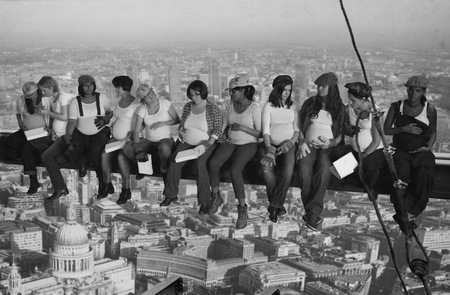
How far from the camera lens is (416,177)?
355 centimetres

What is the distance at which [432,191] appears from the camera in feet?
12.5

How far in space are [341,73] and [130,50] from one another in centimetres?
204

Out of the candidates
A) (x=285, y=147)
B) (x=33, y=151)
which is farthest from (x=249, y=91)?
(x=33, y=151)

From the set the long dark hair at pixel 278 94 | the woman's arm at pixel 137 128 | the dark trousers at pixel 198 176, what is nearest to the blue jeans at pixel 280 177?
the long dark hair at pixel 278 94

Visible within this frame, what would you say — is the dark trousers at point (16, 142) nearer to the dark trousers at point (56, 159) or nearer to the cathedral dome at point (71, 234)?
the dark trousers at point (56, 159)

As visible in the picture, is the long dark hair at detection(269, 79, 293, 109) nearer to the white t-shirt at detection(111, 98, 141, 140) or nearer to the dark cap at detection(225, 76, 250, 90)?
the dark cap at detection(225, 76, 250, 90)

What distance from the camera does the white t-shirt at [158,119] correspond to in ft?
13.5

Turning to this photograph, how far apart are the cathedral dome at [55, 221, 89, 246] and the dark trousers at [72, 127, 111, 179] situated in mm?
1624

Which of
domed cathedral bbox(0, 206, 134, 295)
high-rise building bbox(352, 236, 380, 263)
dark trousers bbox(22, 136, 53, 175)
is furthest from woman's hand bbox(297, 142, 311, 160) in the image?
domed cathedral bbox(0, 206, 134, 295)

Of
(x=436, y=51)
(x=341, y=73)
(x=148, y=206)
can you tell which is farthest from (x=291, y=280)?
(x=436, y=51)

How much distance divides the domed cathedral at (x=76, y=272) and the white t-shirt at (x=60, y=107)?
5.34 feet

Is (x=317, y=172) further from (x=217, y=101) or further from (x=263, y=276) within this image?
(x=263, y=276)

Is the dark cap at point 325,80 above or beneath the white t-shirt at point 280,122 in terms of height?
above

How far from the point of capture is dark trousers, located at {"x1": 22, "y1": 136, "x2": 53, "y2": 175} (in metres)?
4.49
